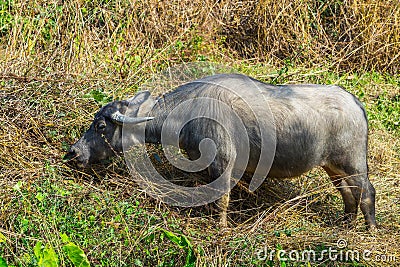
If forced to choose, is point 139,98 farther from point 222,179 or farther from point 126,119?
point 222,179

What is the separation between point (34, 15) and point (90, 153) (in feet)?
8.26

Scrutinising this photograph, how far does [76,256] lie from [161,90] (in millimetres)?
2580

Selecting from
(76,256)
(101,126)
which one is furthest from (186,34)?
(76,256)

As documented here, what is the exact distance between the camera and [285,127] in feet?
16.0

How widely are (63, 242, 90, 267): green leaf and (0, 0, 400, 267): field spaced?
0.04ft

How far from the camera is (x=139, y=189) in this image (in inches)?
200

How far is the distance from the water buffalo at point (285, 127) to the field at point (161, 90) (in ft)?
0.90

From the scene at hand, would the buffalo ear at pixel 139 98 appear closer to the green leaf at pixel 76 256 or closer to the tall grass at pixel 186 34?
the tall grass at pixel 186 34

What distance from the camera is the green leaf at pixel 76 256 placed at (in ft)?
12.7

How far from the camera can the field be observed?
4426 mm

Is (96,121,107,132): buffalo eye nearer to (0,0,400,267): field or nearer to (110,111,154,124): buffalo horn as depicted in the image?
(110,111,154,124): buffalo horn

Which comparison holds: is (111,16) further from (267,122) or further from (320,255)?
(320,255)

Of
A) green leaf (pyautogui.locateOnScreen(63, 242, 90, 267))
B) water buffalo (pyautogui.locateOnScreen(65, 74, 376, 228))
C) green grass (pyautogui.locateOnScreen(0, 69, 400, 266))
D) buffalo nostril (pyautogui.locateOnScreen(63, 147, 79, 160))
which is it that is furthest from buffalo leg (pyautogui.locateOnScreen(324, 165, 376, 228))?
green leaf (pyautogui.locateOnScreen(63, 242, 90, 267))

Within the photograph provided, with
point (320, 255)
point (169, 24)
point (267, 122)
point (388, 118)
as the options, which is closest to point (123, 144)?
point (267, 122)
